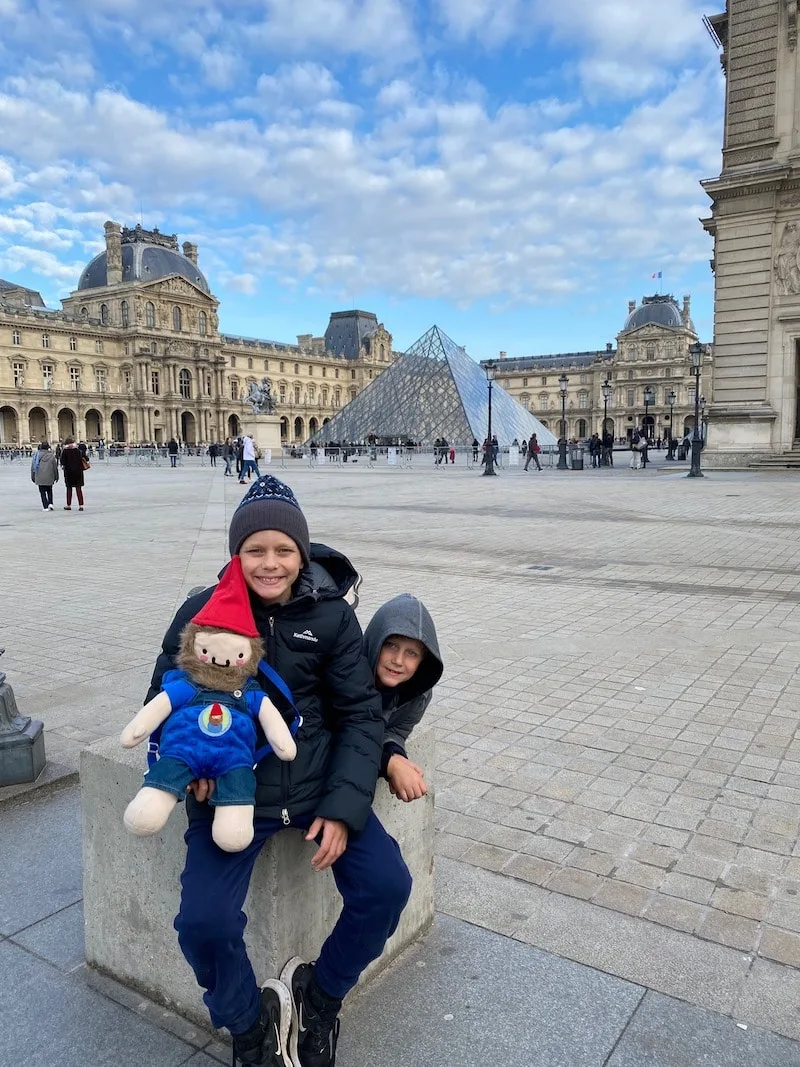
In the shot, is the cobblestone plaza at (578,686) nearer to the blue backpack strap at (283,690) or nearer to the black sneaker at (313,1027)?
the black sneaker at (313,1027)

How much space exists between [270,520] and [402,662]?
0.52 meters

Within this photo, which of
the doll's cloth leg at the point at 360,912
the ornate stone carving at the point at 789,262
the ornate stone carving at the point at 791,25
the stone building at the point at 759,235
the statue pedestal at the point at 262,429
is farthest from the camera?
the statue pedestal at the point at 262,429

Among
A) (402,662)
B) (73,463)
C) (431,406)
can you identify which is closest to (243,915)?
(402,662)

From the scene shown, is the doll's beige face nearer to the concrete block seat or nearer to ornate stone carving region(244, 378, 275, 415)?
the concrete block seat

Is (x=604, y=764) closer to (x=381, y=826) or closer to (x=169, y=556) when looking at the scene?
(x=381, y=826)

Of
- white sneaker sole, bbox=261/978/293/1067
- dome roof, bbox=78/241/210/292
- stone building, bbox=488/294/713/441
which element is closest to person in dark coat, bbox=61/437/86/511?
white sneaker sole, bbox=261/978/293/1067

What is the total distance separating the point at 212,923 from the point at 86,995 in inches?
25.1

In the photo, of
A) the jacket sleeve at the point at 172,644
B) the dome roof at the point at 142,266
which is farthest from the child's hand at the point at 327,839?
the dome roof at the point at 142,266

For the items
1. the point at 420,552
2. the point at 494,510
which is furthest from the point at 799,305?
the point at 420,552

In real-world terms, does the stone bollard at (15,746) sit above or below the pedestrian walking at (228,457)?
below

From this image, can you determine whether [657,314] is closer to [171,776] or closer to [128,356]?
[128,356]

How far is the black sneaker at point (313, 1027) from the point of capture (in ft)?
5.80

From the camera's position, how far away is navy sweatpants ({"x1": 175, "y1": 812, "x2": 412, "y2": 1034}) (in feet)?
5.57

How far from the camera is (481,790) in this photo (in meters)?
3.21
